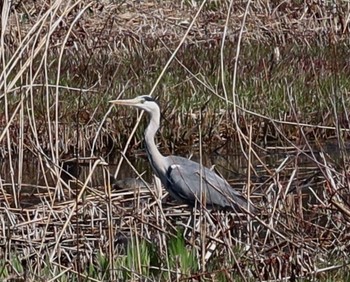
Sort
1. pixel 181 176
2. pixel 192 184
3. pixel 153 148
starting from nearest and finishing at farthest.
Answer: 1. pixel 181 176
2. pixel 192 184
3. pixel 153 148

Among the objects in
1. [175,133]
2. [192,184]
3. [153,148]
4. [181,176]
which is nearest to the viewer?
[181,176]

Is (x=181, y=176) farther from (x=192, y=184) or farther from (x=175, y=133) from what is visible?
(x=175, y=133)

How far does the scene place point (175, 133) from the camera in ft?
32.1

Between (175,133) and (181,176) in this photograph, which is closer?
(181,176)

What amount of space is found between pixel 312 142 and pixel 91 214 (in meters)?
3.88

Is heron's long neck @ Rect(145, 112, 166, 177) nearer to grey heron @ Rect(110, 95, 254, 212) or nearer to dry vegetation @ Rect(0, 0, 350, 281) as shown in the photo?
grey heron @ Rect(110, 95, 254, 212)

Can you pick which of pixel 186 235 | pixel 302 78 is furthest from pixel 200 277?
pixel 302 78

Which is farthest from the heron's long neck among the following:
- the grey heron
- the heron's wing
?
the heron's wing

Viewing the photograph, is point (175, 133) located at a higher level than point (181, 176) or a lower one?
lower

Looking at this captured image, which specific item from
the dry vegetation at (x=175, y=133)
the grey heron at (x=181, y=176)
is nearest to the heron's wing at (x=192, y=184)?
the grey heron at (x=181, y=176)

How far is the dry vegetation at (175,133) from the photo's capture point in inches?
202

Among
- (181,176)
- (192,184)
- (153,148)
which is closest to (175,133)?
(153,148)

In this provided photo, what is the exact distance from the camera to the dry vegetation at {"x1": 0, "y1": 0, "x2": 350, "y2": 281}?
5.13m

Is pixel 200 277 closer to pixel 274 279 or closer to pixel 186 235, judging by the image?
pixel 274 279
